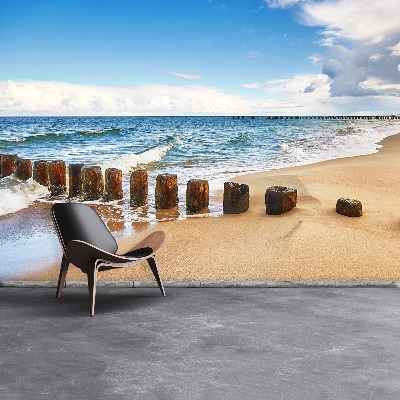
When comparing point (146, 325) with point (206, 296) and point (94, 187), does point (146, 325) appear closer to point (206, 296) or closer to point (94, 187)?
point (206, 296)

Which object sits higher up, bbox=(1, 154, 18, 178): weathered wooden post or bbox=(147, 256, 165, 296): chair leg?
bbox=(147, 256, 165, 296): chair leg

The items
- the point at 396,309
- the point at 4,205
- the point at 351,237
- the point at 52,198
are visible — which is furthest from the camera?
the point at 52,198


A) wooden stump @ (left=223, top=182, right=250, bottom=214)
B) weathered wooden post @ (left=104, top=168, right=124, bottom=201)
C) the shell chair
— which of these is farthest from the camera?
weathered wooden post @ (left=104, top=168, right=124, bottom=201)

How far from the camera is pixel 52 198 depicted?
1184 cm

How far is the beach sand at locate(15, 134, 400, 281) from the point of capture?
581cm

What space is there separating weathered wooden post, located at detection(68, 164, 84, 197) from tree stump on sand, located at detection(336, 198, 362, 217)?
5.72m

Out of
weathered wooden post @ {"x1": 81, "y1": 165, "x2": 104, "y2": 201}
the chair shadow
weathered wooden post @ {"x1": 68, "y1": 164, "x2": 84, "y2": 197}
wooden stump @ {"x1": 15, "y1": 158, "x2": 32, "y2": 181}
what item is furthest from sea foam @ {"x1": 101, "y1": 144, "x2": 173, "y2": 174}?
the chair shadow

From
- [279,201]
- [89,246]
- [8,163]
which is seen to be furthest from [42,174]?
[89,246]

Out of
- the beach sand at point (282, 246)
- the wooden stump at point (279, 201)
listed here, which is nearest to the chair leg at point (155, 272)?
the beach sand at point (282, 246)

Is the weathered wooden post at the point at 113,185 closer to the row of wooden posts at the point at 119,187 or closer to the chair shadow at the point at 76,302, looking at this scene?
the row of wooden posts at the point at 119,187

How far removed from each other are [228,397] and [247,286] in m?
2.13

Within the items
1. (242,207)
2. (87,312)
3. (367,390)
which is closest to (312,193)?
(242,207)

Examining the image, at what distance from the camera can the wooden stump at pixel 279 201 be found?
323 inches

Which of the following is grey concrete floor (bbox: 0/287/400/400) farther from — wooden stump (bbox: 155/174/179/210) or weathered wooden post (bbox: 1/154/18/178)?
weathered wooden post (bbox: 1/154/18/178)
